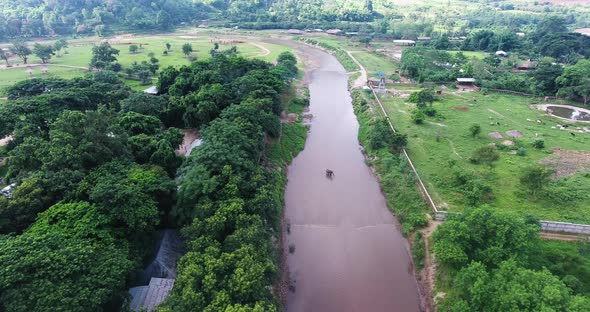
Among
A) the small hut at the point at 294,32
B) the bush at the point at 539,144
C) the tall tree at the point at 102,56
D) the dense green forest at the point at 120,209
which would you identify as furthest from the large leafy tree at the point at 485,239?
the small hut at the point at 294,32

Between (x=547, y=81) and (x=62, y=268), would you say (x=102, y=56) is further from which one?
(x=547, y=81)

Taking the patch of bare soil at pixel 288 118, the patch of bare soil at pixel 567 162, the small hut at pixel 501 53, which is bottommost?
the patch of bare soil at pixel 567 162

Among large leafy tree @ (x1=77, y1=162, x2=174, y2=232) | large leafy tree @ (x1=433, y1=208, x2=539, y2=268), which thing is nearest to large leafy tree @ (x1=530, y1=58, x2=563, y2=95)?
large leafy tree @ (x1=433, y1=208, x2=539, y2=268)

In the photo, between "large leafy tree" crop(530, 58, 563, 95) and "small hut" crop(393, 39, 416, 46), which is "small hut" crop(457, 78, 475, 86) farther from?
"small hut" crop(393, 39, 416, 46)

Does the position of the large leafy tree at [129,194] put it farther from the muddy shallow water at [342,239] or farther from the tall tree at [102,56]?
the tall tree at [102,56]

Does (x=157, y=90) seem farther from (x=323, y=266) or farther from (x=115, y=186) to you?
(x=323, y=266)
